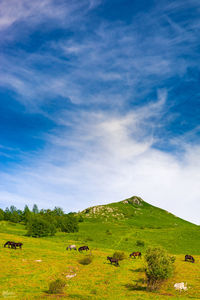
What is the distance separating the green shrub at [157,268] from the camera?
112 feet

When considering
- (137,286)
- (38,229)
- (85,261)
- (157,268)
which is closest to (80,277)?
(85,261)

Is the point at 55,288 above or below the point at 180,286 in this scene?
below

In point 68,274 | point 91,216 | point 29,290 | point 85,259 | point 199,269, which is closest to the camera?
point 29,290

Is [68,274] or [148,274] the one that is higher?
[148,274]

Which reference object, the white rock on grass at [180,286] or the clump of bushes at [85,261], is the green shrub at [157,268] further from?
the clump of bushes at [85,261]

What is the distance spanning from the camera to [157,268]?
112 ft

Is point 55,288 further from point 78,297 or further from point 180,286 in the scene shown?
point 180,286

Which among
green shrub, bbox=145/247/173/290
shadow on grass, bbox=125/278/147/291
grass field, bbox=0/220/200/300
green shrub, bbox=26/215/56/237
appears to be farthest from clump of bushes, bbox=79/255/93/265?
green shrub, bbox=26/215/56/237

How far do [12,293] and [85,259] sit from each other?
2234cm

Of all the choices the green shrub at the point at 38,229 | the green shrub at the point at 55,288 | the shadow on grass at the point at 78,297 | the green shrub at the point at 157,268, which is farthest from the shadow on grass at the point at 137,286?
the green shrub at the point at 38,229

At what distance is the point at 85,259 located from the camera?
48.9m

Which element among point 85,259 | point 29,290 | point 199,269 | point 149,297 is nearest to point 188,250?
point 199,269

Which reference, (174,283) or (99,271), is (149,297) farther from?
(99,271)

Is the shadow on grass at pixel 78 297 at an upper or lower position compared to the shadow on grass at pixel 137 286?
upper
